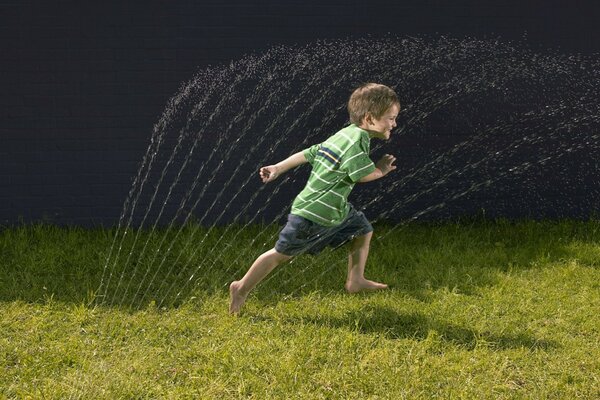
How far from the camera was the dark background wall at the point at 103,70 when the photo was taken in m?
6.89

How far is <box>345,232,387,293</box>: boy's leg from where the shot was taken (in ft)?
16.4

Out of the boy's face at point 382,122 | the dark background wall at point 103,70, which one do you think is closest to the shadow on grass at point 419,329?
the boy's face at point 382,122

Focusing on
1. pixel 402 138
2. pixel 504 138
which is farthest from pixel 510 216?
pixel 402 138

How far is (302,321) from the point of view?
469cm

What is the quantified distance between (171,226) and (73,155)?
0.89m

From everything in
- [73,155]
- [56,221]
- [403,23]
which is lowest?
[56,221]

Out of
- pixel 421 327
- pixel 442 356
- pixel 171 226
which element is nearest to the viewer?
pixel 442 356

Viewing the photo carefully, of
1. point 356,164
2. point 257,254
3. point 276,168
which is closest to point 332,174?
point 356,164

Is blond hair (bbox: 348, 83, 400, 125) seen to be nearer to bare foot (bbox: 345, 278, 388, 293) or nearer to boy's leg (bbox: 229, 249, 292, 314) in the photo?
boy's leg (bbox: 229, 249, 292, 314)

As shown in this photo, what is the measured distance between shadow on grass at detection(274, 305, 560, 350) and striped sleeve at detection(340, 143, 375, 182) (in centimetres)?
Answer: 71

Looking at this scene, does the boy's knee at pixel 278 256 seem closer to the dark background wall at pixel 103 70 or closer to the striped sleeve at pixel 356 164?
the striped sleeve at pixel 356 164

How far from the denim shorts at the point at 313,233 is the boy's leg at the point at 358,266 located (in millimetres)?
52

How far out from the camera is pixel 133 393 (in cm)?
387

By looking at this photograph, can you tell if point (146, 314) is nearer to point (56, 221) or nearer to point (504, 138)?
point (56, 221)
